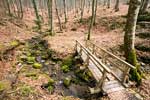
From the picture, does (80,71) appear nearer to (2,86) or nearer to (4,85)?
(4,85)

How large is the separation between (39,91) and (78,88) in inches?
85.8

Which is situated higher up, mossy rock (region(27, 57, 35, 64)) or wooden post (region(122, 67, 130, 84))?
wooden post (region(122, 67, 130, 84))

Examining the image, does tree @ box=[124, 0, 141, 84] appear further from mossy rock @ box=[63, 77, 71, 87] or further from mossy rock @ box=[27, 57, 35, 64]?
mossy rock @ box=[27, 57, 35, 64]

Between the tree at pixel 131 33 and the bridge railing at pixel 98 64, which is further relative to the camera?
the tree at pixel 131 33

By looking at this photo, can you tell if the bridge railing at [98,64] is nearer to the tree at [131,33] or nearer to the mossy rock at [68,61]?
the mossy rock at [68,61]

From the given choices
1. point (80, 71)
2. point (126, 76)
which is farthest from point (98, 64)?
point (126, 76)

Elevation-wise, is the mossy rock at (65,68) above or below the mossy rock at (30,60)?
below

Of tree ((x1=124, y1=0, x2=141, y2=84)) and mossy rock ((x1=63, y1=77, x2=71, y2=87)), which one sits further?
mossy rock ((x1=63, y1=77, x2=71, y2=87))

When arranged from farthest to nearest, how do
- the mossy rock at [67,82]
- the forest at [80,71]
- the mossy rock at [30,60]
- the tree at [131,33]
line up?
1. the mossy rock at [30,60]
2. the mossy rock at [67,82]
3. the tree at [131,33]
4. the forest at [80,71]

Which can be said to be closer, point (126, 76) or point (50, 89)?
point (126, 76)

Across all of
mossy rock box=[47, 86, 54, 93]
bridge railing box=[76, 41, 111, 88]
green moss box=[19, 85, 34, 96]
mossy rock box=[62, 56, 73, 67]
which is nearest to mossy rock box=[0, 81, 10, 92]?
green moss box=[19, 85, 34, 96]

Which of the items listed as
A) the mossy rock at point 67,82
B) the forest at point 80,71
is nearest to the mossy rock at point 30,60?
the forest at point 80,71

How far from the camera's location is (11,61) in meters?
13.1

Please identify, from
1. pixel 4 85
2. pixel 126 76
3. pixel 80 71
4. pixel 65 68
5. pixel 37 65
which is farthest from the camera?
pixel 37 65
